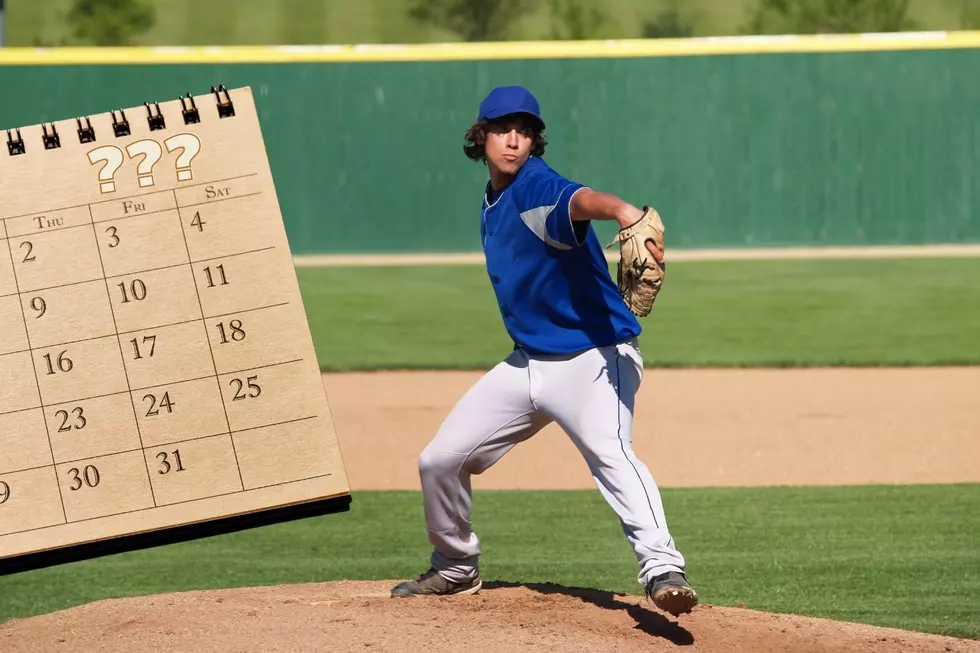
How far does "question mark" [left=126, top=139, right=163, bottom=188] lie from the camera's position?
151 inches

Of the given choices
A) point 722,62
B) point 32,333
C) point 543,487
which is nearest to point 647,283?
point 32,333

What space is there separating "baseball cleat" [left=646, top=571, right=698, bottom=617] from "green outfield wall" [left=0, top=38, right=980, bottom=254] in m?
17.9

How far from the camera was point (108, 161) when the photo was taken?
12.6ft

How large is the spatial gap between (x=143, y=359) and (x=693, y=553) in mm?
4014

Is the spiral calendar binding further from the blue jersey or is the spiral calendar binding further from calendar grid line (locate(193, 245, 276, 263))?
the blue jersey

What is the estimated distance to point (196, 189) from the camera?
382 centimetres

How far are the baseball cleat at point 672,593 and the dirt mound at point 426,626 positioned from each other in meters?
0.17

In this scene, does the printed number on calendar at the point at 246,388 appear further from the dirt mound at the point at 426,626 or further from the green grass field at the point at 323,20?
the green grass field at the point at 323,20

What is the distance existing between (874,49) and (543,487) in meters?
15.3

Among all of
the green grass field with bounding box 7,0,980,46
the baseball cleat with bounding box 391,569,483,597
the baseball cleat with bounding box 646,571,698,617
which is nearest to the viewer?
the baseball cleat with bounding box 646,571,698,617

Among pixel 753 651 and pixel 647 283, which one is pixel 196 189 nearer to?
pixel 647 283

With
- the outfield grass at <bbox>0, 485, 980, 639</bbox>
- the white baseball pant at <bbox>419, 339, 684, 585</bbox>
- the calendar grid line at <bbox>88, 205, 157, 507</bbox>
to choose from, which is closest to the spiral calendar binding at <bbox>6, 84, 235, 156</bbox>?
the calendar grid line at <bbox>88, 205, 157, 507</bbox>

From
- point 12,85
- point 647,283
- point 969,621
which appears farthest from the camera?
point 12,85

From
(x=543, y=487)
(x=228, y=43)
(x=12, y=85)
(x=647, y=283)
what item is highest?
(x=228, y=43)
